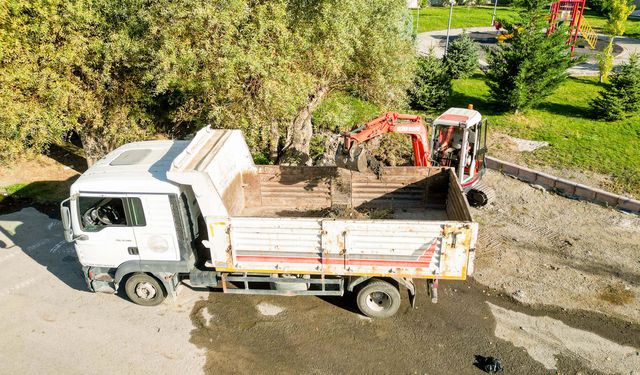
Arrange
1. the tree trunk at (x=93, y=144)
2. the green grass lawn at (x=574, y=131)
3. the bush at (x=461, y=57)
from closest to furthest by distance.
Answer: the tree trunk at (x=93, y=144)
the green grass lawn at (x=574, y=131)
the bush at (x=461, y=57)

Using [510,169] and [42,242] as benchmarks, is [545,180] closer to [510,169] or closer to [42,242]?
[510,169]

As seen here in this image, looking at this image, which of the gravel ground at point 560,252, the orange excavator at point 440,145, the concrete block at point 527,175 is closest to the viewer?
the gravel ground at point 560,252

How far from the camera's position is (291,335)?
334 inches

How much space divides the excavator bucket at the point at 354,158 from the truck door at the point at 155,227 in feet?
12.3

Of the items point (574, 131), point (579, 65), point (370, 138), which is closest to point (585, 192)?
point (574, 131)

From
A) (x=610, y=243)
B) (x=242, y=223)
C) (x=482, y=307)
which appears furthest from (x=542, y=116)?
(x=242, y=223)

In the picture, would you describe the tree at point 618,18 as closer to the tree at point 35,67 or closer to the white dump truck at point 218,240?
the white dump truck at point 218,240

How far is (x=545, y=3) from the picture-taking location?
17406 mm

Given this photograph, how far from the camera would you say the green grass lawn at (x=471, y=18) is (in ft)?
126

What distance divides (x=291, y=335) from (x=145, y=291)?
3.09 m

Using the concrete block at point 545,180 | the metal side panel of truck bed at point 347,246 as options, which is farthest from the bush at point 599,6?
the metal side panel of truck bed at point 347,246

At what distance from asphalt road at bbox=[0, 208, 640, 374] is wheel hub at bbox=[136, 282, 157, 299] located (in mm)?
283

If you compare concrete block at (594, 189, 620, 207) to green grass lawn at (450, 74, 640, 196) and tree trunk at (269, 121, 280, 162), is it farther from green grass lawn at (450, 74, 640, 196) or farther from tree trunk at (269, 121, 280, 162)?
tree trunk at (269, 121, 280, 162)

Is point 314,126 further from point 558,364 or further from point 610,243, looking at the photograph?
point 558,364
